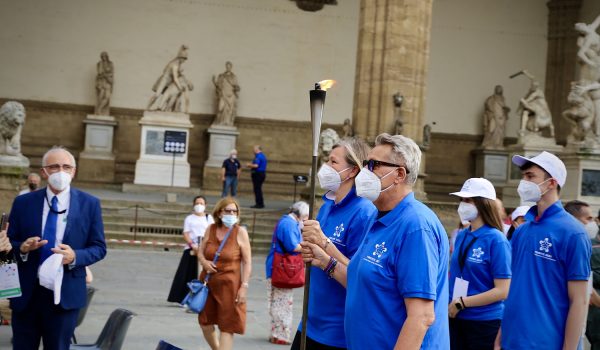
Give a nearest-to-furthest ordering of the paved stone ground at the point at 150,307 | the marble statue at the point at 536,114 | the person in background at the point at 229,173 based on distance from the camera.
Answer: the paved stone ground at the point at 150,307 < the marble statue at the point at 536,114 < the person in background at the point at 229,173

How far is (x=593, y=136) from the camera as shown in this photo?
61.5ft

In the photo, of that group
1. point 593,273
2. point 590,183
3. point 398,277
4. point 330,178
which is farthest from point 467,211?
point 590,183

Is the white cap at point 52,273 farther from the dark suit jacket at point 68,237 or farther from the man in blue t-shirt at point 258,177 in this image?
the man in blue t-shirt at point 258,177

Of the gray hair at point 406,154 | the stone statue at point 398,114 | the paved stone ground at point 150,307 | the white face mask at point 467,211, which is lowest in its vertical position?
the paved stone ground at point 150,307

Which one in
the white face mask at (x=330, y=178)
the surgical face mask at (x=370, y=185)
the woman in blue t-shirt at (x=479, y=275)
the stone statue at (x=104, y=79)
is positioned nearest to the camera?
the surgical face mask at (x=370, y=185)

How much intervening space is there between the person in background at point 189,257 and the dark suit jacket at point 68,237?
5.79 m

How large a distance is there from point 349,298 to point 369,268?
23 centimetres

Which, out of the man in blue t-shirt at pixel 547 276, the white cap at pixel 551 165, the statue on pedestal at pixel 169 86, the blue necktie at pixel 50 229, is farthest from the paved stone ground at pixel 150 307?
the statue on pedestal at pixel 169 86

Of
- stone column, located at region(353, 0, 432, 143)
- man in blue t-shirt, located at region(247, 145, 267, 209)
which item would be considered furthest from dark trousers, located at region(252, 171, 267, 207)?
stone column, located at region(353, 0, 432, 143)

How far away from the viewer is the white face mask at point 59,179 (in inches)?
229

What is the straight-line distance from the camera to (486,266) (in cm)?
604

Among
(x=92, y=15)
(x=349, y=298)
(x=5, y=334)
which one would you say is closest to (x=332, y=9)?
(x=92, y=15)

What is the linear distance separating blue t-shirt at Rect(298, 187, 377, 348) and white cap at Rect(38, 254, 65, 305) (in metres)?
1.61

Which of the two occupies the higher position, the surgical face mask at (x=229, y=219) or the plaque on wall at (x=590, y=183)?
the plaque on wall at (x=590, y=183)
